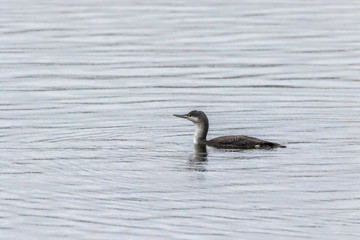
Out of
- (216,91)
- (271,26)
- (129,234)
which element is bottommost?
(129,234)

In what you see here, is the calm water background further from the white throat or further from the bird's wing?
the white throat

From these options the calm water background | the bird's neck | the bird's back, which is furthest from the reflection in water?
the bird's back

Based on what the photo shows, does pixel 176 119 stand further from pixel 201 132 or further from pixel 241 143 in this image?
pixel 241 143

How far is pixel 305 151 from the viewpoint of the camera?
19.6m

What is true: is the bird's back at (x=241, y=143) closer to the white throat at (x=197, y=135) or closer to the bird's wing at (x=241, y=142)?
the bird's wing at (x=241, y=142)

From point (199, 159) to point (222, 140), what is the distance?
1033mm

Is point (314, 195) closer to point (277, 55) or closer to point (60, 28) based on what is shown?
point (277, 55)

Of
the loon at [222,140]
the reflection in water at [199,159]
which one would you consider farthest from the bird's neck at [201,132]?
the reflection in water at [199,159]

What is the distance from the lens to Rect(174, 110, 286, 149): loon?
20.0 meters

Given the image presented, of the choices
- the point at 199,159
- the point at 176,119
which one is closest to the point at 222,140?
the point at 199,159

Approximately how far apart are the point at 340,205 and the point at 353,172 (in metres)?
2.07

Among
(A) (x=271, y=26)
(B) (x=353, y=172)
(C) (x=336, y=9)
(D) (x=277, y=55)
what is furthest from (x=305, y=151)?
(C) (x=336, y=9)

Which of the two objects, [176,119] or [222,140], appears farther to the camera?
[176,119]

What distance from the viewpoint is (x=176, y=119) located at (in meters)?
23.4
